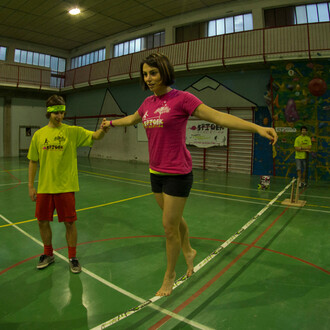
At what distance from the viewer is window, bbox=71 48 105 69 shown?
20.1m

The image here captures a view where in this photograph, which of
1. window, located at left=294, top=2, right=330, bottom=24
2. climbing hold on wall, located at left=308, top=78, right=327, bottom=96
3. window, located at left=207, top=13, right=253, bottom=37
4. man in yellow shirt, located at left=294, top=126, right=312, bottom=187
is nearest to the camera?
man in yellow shirt, located at left=294, top=126, right=312, bottom=187

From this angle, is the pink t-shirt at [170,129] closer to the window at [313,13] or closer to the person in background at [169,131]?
the person in background at [169,131]

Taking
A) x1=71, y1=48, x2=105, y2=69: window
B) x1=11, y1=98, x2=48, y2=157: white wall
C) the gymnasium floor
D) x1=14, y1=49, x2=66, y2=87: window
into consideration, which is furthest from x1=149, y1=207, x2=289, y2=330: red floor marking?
x1=14, y1=49, x2=66, y2=87: window

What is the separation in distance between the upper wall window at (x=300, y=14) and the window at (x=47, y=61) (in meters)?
14.7

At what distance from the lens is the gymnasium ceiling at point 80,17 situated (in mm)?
14270

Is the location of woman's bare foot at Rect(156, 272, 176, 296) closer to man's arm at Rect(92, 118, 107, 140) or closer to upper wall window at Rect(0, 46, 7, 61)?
man's arm at Rect(92, 118, 107, 140)

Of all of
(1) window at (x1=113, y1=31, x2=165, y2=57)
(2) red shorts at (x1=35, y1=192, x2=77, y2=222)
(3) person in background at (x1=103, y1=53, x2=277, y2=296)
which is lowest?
(2) red shorts at (x1=35, y1=192, x2=77, y2=222)

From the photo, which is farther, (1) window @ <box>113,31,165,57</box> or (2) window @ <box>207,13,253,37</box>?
(1) window @ <box>113,31,165,57</box>

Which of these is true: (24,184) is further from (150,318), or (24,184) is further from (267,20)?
(267,20)

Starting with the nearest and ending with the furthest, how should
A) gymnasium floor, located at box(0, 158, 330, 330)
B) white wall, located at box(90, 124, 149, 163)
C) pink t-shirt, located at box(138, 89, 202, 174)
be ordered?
1. pink t-shirt, located at box(138, 89, 202, 174)
2. gymnasium floor, located at box(0, 158, 330, 330)
3. white wall, located at box(90, 124, 149, 163)

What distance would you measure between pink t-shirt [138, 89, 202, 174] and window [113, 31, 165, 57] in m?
15.7

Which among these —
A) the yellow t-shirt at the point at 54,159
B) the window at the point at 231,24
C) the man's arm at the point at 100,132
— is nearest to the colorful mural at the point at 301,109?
the window at the point at 231,24

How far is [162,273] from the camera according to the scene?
3.27 m

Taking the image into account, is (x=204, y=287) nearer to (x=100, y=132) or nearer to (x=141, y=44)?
(x=100, y=132)
